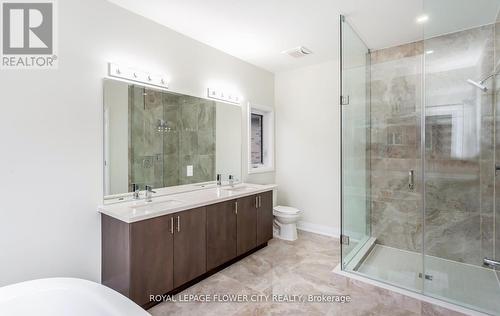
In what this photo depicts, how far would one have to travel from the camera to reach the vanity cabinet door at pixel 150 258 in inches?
73.7

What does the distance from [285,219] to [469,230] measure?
2.05 meters

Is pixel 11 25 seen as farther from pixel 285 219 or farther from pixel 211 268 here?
pixel 285 219

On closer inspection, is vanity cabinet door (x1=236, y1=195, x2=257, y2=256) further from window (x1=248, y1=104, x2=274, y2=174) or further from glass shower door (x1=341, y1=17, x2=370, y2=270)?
window (x1=248, y1=104, x2=274, y2=174)

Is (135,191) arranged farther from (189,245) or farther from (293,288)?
(293,288)

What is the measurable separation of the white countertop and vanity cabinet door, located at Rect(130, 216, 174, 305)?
62mm

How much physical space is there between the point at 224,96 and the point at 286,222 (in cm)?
199

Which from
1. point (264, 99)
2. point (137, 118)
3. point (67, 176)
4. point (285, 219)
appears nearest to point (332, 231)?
point (285, 219)

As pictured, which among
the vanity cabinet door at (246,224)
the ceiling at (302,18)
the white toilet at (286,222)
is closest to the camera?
the ceiling at (302,18)

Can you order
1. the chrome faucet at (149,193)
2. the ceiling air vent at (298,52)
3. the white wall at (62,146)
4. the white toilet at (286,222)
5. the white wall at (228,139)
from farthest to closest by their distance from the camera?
the white toilet at (286,222) < the white wall at (228,139) < the ceiling air vent at (298,52) < the chrome faucet at (149,193) < the white wall at (62,146)

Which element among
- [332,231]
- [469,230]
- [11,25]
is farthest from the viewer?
[332,231]

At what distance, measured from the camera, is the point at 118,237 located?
6.40 ft
